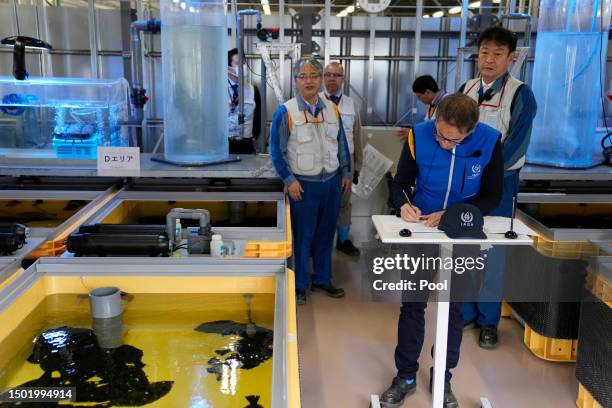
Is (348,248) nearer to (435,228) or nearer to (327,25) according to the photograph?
(435,228)

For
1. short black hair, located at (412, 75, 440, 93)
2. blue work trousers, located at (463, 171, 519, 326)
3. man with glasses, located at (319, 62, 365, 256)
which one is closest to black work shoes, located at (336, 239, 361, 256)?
man with glasses, located at (319, 62, 365, 256)

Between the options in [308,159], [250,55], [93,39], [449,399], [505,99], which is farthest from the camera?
[250,55]

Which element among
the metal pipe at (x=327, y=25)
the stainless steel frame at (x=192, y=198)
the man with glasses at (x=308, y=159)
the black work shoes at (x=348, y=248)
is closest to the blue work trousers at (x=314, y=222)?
the man with glasses at (x=308, y=159)

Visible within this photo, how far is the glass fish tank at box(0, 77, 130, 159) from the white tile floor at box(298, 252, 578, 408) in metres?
1.58

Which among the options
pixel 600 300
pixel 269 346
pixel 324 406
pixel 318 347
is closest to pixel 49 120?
pixel 318 347

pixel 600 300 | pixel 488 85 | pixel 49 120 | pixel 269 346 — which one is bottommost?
pixel 600 300

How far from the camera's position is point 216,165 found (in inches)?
114

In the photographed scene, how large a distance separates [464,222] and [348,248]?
283 cm

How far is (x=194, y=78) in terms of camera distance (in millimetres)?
2848

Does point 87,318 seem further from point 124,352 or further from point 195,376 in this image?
point 195,376

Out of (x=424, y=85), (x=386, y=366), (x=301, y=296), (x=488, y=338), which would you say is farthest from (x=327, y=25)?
(x=386, y=366)

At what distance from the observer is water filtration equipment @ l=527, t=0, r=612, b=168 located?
3.16m

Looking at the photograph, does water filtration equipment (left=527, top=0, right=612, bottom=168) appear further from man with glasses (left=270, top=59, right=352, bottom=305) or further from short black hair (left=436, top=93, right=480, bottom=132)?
short black hair (left=436, top=93, right=480, bottom=132)

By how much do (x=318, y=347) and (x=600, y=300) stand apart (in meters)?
1.34
